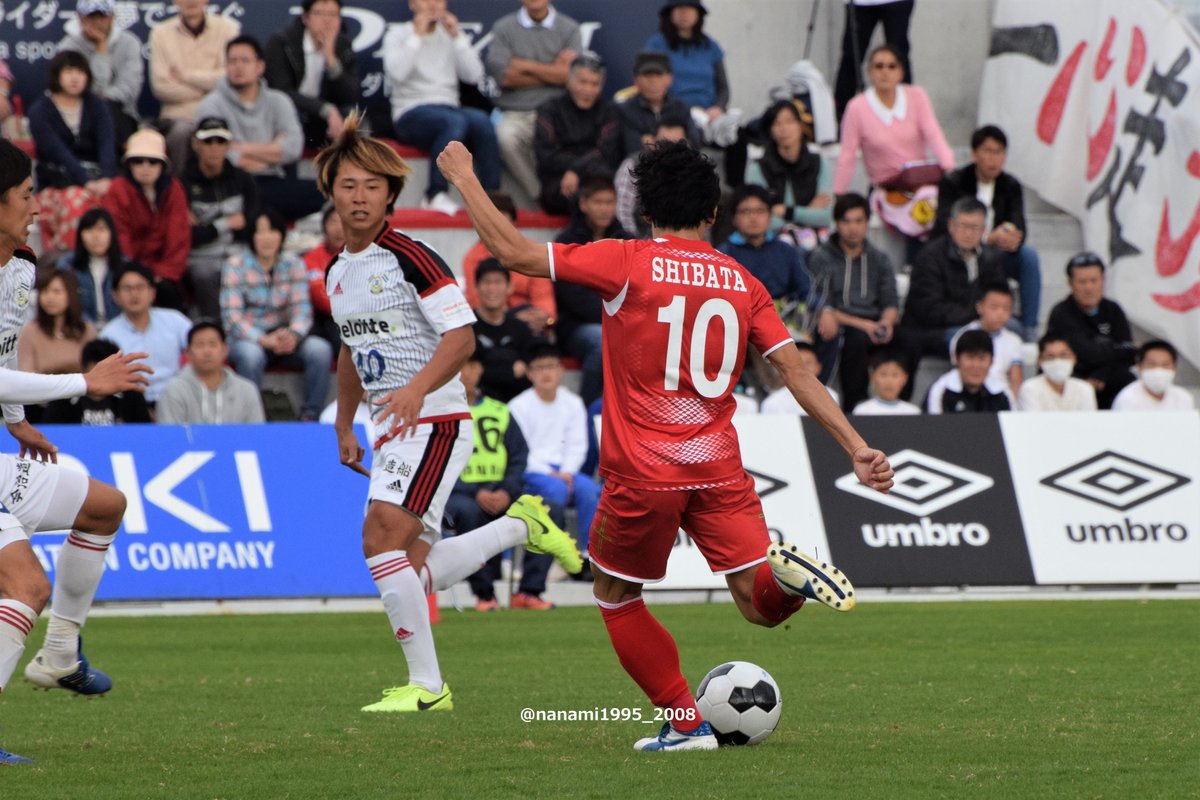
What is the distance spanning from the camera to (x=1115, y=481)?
1401cm

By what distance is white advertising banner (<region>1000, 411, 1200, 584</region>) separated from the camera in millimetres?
13820

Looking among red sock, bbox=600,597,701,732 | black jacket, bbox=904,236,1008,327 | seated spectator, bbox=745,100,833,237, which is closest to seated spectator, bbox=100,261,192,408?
seated spectator, bbox=745,100,833,237

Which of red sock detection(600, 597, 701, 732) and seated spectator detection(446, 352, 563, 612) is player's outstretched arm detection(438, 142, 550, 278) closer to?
red sock detection(600, 597, 701, 732)

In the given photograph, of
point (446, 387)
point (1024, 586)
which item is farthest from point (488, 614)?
point (446, 387)

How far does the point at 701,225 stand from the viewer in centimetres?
649

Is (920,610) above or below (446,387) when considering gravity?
below

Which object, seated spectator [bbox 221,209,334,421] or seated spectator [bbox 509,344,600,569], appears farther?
seated spectator [bbox 221,209,334,421]

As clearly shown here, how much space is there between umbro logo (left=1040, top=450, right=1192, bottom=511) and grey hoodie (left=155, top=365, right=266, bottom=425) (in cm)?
653

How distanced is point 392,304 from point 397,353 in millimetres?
222

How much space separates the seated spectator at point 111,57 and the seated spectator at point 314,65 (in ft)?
4.49

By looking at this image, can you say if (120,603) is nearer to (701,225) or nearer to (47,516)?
(47,516)

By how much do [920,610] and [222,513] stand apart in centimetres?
536

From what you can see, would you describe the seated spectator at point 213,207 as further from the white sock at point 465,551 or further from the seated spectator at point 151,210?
the white sock at point 465,551

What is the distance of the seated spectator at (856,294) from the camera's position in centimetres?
1647
